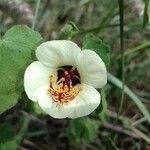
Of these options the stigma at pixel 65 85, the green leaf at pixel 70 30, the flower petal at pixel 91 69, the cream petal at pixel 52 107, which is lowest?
the cream petal at pixel 52 107

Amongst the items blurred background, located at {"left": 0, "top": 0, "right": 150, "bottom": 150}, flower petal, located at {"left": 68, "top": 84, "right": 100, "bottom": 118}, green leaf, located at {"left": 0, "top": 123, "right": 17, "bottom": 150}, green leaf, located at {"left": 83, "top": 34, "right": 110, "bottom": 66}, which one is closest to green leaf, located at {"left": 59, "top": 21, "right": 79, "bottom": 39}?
green leaf, located at {"left": 83, "top": 34, "right": 110, "bottom": 66}

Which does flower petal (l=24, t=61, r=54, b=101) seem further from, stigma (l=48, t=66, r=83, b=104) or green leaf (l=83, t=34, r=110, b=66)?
green leaf (l=83, t=34, r=110, b=66)

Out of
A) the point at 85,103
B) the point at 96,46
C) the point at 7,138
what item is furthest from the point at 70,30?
the point at 7,138

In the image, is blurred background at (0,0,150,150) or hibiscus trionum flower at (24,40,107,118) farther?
blurred background at (0,0,150,150)

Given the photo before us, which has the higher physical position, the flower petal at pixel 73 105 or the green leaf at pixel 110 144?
the flower petal at pixel 73 105

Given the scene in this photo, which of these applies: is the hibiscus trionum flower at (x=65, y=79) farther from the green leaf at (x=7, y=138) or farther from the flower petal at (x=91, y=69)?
the green leaf at (x=7, y=138)

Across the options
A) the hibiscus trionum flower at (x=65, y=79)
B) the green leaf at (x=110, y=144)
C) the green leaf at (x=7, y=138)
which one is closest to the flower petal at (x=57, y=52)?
the hibiscus trionum flower at (x=65, y=79)

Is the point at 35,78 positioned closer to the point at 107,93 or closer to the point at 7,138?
the point at 7,138

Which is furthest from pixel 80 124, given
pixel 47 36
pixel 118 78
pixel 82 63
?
pixel 82 63
